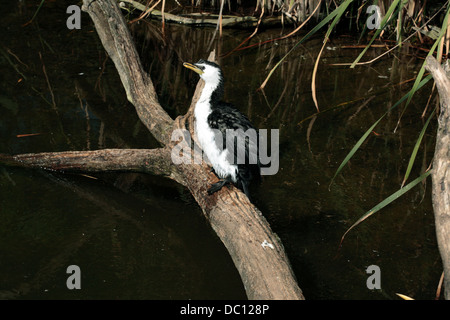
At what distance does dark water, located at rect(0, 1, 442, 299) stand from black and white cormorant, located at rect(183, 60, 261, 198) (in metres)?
0.30

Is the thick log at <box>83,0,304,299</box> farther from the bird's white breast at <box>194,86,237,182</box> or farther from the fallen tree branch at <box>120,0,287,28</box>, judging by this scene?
the fallen tree branch at <box>120,0,287,28</box>

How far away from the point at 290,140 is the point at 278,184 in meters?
0.59

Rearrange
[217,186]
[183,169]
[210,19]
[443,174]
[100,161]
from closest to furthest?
[443,174] → [217,186] → [183,169] → [100,161] → [210,19]

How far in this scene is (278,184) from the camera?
3496mm

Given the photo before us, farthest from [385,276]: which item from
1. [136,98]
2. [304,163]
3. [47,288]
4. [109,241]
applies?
[136,98]

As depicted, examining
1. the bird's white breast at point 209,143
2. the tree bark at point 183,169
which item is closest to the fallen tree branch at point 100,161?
the tree bark at point 183,169

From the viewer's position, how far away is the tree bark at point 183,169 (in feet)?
7.64

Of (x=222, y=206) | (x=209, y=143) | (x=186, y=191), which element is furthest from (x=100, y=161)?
(x=222, y=206)

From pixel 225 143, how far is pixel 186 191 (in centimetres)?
53

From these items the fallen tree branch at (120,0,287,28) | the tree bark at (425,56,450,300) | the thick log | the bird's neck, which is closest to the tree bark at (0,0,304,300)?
the thick log

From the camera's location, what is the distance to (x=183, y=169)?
320 cm

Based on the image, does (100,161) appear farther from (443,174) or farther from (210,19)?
(210,19)

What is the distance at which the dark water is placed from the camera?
2766mm

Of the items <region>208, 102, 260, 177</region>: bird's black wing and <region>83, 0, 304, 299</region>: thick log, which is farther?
<region>208, 102, 260, 177</region>: bird's black wing
